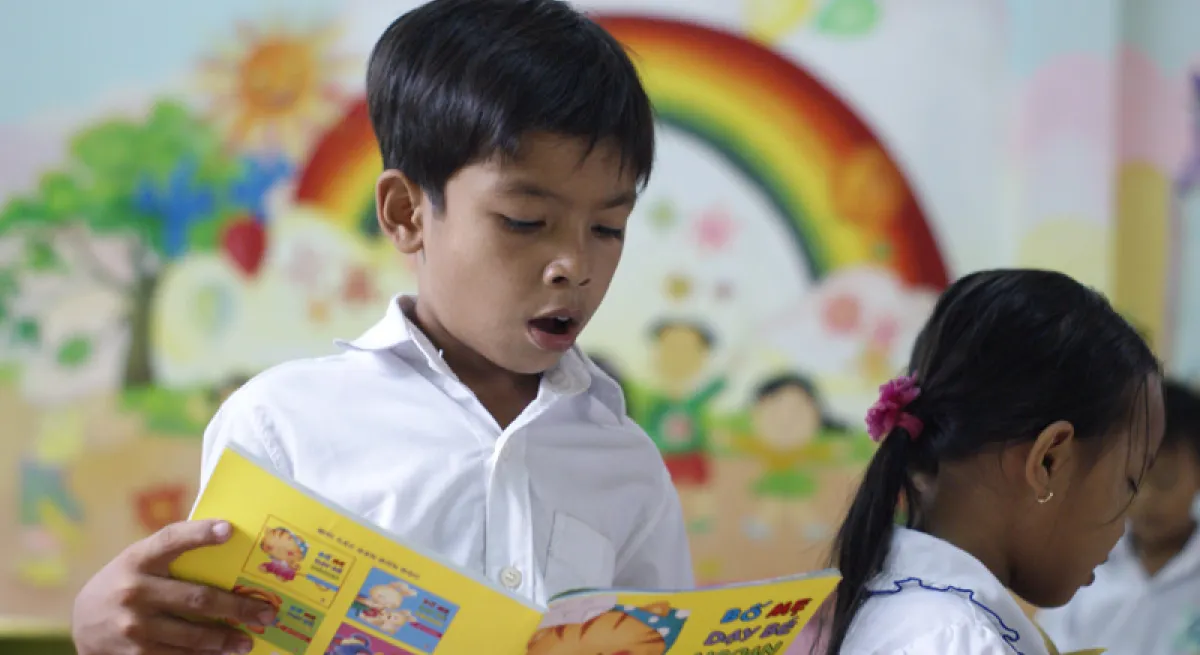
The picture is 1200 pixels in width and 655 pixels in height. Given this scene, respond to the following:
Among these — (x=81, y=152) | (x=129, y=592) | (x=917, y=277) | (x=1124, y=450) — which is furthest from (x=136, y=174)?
(x=1124, y=450)

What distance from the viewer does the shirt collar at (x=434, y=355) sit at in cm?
104

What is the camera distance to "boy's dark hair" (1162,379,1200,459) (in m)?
2.16

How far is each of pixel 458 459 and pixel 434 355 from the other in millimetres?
97

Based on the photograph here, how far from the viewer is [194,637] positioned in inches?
31.0

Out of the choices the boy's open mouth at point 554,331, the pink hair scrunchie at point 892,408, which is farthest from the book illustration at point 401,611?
the pink hair scrunchie at point 892,408

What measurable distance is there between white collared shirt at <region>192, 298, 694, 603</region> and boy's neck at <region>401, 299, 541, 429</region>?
0.02 meters

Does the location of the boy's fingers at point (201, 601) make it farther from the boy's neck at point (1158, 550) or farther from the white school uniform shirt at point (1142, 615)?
the boy's neck at point (1158, 550)

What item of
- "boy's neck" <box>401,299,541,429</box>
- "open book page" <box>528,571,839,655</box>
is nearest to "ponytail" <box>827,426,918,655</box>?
"open book page" <box>528,571,839,655</box>

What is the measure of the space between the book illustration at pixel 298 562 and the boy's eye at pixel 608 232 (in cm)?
36

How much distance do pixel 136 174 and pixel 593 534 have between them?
1.67 meters

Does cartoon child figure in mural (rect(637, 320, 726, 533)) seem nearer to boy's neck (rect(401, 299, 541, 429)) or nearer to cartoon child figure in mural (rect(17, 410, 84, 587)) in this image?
cartoon child figure in mural (rect(17, 410, 84, 587))

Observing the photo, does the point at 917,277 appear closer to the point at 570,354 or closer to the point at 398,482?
the point at 570,354

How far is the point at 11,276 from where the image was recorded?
2.37m

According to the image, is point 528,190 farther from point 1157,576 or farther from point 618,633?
point 1157,576
